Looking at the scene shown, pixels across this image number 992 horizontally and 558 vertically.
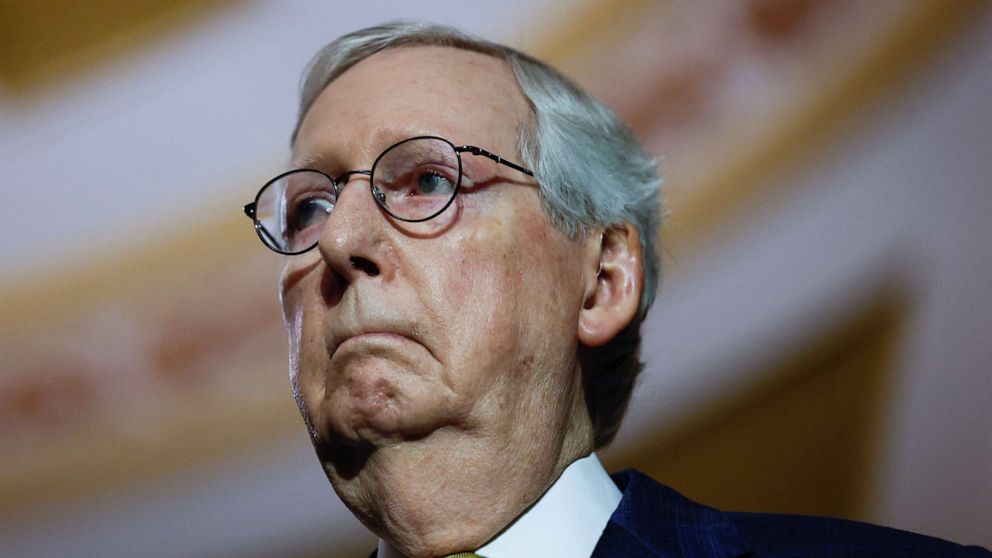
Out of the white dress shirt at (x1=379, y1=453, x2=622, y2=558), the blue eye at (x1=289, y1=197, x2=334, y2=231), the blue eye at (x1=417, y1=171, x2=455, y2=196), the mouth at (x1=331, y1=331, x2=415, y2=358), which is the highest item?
the blue eye at (x1=289, y1=197, x2=334, y2=231)

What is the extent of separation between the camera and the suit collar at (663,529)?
1.55 m

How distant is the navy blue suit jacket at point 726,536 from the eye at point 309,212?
24.7 inches

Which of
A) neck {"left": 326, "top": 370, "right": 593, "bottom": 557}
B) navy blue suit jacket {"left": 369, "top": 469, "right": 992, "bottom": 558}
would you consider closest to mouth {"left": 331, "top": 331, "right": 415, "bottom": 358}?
neck {"left": 326, "top": 370, "right": 593, "bottom": 557}

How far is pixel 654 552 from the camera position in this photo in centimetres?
154

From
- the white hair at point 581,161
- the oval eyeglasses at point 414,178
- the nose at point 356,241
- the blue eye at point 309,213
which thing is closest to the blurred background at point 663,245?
the white hair at point 581,161

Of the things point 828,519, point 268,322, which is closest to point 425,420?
point 828,519

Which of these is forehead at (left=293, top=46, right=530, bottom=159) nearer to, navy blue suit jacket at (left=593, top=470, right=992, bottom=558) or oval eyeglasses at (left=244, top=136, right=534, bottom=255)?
oval eyeglasses at (left=244, top=136, right=534, bottom=255)

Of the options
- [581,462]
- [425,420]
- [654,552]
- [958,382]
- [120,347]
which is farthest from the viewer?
[120,347]

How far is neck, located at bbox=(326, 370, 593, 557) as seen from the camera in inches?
57.6

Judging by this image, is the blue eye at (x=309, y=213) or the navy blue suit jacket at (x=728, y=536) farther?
the blue eye at (x=309, y=213)

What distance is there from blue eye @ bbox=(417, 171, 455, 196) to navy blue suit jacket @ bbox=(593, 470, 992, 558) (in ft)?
1.75

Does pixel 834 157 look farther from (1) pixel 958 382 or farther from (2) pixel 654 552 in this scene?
(2) pixel 654 552

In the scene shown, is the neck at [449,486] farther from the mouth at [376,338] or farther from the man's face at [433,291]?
the mouth at [376,338]

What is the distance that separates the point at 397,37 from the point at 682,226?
85 centimetres
